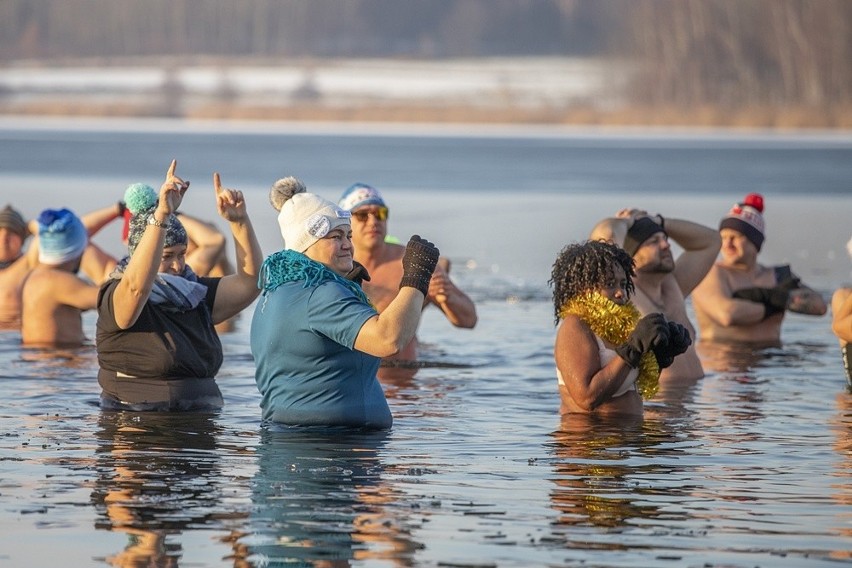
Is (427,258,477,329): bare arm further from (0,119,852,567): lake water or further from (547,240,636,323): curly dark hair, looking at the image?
(547,240,636,323): curly dark hair

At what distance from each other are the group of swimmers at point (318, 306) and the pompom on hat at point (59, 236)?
Answer: 1cm

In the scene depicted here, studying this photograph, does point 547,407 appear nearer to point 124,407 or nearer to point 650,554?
point 124,407

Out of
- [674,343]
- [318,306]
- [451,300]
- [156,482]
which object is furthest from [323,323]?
[451,300]

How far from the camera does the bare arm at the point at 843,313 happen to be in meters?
10.2

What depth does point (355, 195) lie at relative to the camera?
11438mm

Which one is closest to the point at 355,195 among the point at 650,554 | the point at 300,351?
the point at 300,351

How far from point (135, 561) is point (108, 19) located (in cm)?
13330

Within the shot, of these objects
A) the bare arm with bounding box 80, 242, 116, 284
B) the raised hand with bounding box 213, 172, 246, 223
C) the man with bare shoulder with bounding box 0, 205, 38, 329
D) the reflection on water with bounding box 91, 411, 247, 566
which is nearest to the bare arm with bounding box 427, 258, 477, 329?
the reflection on water with bounding box 91, 411, 247, 566

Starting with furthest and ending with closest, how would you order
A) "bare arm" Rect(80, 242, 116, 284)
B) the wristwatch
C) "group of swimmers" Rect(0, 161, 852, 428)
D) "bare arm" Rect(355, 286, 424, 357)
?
"bare arm" Rect(80, 242, 116, 284), the wristwatch, "group of swimmers" Rect(0, 161, 852, 428), "bare arm" Rect(355, 286, 424, 357)

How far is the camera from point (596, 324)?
838cm

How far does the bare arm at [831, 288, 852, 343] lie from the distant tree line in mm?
86941

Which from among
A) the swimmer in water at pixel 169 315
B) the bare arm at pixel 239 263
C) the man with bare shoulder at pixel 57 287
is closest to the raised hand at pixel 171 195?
the swimmer in water at pixel 169 315

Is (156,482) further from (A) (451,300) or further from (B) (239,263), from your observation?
(A) (451,300)

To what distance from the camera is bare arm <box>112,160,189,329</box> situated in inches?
311
